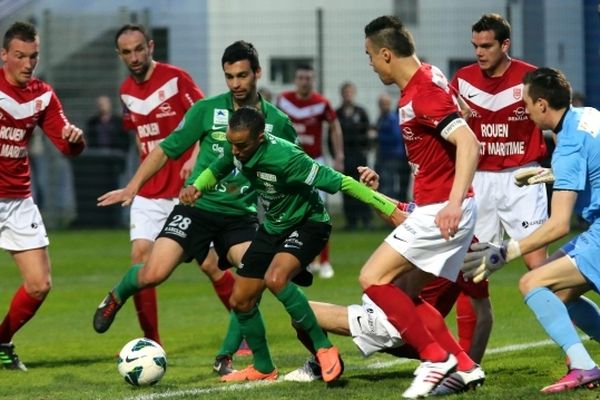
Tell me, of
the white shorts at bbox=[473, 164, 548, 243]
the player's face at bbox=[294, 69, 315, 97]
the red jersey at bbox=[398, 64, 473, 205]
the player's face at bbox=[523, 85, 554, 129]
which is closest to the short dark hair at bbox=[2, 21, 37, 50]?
the red jersey at bbox=[398, 64, 473, 205]

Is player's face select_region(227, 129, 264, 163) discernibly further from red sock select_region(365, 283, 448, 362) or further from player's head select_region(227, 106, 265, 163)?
red sock select_region(365, 283, 448, 362)

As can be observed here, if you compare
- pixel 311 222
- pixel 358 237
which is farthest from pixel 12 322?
pixel 358 237

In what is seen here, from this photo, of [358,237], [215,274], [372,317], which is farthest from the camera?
[358,237]

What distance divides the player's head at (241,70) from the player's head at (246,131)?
92cm

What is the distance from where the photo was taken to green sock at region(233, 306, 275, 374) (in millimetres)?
8930

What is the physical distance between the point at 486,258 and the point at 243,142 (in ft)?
5.61

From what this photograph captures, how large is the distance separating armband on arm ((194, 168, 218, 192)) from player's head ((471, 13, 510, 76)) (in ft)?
7.72

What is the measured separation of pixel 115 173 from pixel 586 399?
16.9 meters

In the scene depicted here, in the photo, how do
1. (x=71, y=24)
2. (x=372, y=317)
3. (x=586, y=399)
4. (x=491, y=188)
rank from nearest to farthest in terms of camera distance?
(x=586, y=399) → (x=372, y=317) → (x=491, y=188) → (x=71, y=24)

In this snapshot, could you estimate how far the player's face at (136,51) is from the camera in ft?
35.5

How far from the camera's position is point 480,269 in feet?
25.6

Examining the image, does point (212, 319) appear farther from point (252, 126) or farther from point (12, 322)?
point (252, 126)

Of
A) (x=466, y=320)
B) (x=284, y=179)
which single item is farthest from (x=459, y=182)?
(x=466, y=320)

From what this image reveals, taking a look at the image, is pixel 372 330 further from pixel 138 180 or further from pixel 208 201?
pixel 138 180
